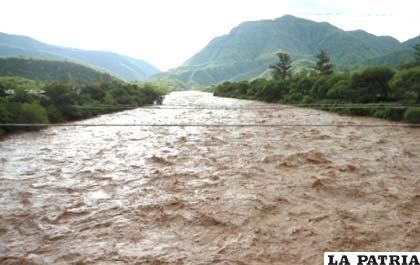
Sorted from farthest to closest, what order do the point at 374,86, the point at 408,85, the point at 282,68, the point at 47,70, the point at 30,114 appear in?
the point at 47,70
the point at 282,68
the point at 374,86
the point at 408,85
the point at 30,114

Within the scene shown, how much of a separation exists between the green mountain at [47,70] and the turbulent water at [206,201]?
219 feet

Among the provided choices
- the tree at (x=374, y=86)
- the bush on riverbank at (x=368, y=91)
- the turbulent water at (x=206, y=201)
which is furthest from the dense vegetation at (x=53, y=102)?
the tree at (x=374, y=86)

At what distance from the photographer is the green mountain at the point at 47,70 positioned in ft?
250

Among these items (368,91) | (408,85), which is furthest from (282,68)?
(408,85)

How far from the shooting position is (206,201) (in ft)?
26.3

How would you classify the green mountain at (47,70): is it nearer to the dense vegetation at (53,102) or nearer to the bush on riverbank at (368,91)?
the dense vegetation at (53,102)

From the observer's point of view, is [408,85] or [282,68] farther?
[282,68]

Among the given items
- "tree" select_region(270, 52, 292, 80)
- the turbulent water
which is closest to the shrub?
the turbulent water

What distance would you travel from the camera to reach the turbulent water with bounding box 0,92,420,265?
5.86 meters

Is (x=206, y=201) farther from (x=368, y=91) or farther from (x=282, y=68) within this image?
(x=282, y=68)

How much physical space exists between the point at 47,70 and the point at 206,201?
271 ft

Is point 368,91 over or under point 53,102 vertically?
over

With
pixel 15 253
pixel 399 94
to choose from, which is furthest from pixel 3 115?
pixel 399 94

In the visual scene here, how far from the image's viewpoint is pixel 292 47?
196 metres
